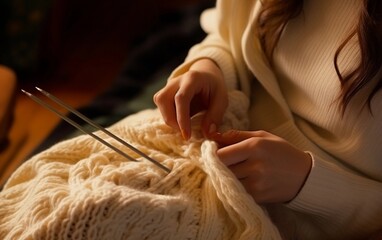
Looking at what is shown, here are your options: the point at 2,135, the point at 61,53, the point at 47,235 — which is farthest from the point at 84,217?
the point at 61,53

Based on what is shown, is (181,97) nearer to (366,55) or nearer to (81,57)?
(366,55)

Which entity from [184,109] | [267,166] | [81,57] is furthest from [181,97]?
[81,57]

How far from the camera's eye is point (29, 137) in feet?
4.94

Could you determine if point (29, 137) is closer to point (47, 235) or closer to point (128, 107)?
point (128, 107)

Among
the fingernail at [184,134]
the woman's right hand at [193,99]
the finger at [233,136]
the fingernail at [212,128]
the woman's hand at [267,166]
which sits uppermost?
the woman's right hand at [193,99]

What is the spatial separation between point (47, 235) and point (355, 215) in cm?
40

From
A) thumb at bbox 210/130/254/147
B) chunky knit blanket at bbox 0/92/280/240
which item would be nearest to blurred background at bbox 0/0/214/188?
chunky knit blanket at bbox 0/92/280/240

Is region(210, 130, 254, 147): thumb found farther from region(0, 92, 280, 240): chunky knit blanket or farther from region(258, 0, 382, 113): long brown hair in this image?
region(258, 0, 382, 113): long brown hair

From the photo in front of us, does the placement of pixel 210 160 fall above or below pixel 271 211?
above

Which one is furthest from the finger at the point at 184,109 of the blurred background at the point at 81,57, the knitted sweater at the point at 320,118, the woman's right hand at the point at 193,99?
the blurred background at the point at 81,57

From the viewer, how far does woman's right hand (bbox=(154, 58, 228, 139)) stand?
0.70 metres

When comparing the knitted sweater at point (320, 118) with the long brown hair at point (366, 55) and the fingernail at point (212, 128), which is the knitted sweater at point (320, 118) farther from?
the fingernail at point (212, 128)

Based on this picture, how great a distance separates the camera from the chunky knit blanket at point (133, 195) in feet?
1.85

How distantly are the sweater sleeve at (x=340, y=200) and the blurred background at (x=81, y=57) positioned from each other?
61cm
